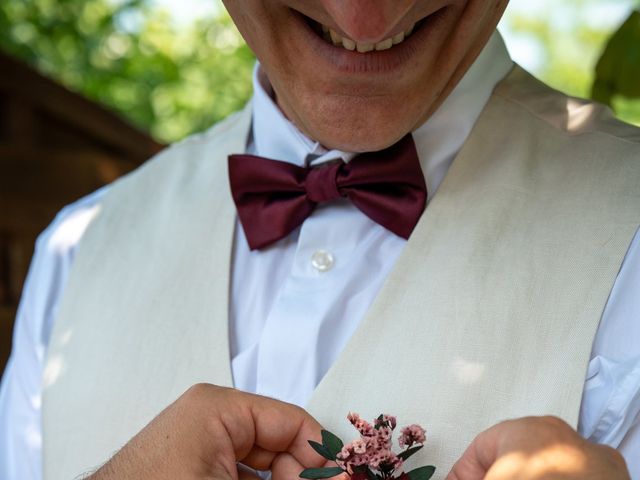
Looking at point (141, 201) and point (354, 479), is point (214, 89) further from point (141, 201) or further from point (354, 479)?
point (354, 479)

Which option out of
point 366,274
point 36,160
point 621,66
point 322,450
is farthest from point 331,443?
point 36,160

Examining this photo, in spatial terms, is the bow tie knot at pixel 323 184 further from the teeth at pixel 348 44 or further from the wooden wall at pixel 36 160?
the wooden wall at pixel 36 160

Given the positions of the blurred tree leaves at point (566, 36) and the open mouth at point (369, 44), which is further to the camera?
the blurred tree leaves at point (566, 36)

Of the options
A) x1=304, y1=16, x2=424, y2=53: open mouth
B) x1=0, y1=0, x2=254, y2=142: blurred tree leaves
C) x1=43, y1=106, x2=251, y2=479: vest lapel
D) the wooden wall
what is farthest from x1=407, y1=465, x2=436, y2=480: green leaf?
x1=0, y1=0, x2=254, y2=142: blurred tree leaves

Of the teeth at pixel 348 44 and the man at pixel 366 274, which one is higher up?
the teeth at pixel 348 44

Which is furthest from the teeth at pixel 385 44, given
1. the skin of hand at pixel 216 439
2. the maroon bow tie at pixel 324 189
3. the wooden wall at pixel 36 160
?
the wooden wall at pixel 36 160

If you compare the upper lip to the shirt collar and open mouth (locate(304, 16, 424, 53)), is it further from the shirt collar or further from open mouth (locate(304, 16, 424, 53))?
the shirt collar

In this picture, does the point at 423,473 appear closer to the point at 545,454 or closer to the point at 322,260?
the point at 545,454
